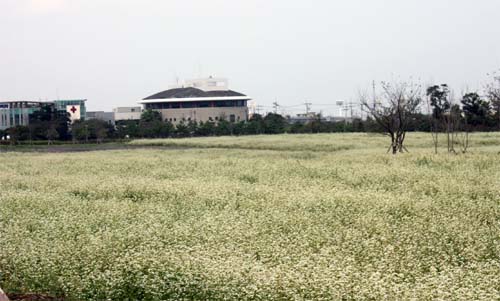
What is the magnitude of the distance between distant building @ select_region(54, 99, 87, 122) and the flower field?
271 ft

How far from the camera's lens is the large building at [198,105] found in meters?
119

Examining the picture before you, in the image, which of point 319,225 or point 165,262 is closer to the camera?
point 165,262

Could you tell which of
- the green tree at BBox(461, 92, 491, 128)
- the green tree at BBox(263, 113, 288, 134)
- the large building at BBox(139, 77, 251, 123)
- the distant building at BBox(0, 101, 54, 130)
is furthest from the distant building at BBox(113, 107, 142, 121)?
the green tree at BBox(461, 92, 491, 128)

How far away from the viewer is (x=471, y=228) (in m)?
10.9

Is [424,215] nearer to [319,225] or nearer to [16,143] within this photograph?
[319,225]

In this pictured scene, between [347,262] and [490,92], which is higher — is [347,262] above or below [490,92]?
below

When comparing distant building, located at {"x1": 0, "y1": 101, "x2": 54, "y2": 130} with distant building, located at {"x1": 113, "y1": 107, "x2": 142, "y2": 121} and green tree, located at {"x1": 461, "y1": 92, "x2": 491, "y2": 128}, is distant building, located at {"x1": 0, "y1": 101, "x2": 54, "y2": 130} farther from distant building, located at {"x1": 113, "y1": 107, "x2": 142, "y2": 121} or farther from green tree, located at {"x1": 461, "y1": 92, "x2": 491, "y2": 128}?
green tree, located at {"x1": 461, "y1": 92, "x2": 491, "y2": 128}

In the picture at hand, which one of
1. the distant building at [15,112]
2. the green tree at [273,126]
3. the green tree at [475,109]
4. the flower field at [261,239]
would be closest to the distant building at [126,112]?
the distant building at [15,112]

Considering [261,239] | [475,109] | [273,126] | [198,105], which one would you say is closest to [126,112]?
[198,105]

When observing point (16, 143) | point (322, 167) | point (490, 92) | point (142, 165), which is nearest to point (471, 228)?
point (322, 167)

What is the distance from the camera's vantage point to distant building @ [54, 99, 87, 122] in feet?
344

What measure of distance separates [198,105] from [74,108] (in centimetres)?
2587

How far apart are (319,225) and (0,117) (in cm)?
10534

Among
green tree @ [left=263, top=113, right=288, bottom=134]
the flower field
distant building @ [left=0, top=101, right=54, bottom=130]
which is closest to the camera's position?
the flower field
